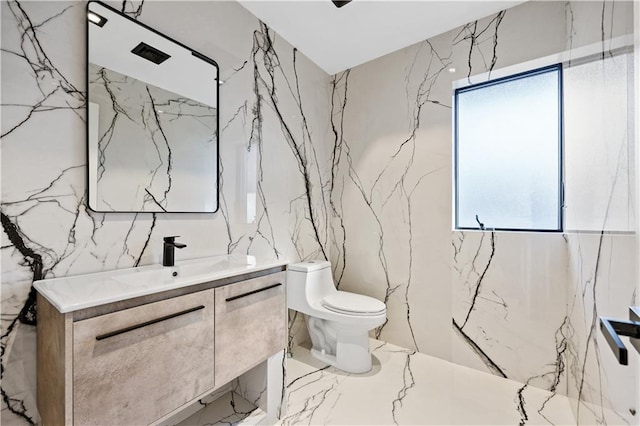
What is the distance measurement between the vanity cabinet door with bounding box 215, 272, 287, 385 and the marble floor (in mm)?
499

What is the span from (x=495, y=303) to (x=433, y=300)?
0.42m

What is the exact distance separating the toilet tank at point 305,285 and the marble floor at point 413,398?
0.46 metres

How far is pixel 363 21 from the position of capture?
6.93ft

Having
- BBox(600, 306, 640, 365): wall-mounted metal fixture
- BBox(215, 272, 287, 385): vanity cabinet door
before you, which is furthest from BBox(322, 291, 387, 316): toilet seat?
BBox(600, 306, 640, 365): wall-mounted metal fixture

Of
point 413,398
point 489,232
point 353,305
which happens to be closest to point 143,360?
point 353,305

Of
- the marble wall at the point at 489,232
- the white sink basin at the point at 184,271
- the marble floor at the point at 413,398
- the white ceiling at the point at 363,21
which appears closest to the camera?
the marble wall at the point at 489,232

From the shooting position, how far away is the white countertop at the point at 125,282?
3.01 ft

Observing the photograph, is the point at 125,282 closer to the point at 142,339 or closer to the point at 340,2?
the point at 142,339

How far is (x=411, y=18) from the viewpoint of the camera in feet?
6.82

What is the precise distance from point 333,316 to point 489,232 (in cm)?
124

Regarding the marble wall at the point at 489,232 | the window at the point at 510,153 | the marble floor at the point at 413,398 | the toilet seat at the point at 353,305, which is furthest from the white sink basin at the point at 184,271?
the window at the point at 510,153

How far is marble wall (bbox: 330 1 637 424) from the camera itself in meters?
1.00

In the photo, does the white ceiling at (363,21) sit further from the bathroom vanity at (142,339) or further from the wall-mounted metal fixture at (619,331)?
the wall-mounted metal fixture at (619,331)

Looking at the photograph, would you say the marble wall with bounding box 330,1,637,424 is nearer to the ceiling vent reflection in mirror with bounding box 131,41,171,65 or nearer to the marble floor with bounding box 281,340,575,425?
the marble floor with bounding box 281,340,575,425
